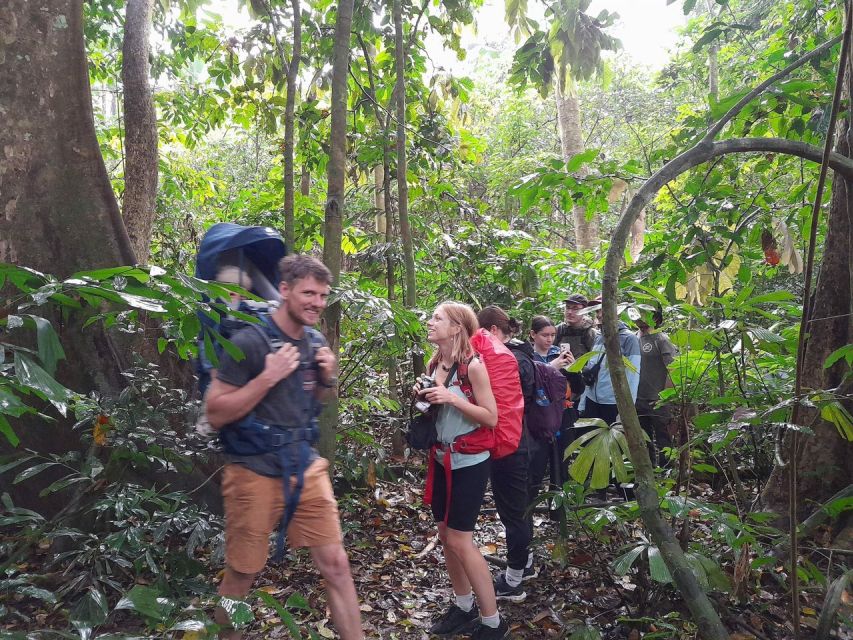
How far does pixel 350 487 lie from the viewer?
16.4 ft

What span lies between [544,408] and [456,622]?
58.1 inches

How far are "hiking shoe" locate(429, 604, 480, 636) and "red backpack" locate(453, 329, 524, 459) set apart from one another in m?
Answer: 0.88

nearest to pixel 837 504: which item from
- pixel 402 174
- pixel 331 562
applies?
pixel 331 562

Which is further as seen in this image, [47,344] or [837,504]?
[837,504]

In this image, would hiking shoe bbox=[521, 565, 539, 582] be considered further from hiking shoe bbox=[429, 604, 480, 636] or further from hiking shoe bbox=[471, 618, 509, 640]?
hiking shoe bbox=[471, 618, 509, 640]

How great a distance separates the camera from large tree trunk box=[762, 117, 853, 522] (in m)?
3.46

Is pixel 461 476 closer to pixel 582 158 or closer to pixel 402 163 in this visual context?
pixel 582 158

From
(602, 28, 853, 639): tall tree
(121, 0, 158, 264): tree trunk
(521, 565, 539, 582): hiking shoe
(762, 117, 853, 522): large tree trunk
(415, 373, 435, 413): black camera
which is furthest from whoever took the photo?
(121, 0, 158, 264): tree trunk

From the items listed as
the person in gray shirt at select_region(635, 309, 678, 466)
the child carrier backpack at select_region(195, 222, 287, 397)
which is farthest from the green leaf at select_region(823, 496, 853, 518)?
the person in gray shirt at select_region(635, 309, 678, 466)

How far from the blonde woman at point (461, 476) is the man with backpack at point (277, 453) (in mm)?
738

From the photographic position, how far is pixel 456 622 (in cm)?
336

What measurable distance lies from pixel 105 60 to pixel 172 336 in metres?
7.45

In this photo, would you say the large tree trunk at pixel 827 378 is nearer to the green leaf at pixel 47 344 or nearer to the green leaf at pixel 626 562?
the green leaf at pixel 626 562

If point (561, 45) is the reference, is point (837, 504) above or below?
below
